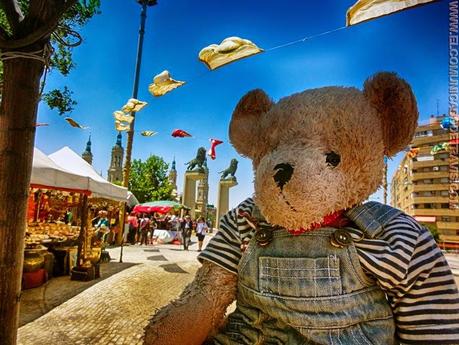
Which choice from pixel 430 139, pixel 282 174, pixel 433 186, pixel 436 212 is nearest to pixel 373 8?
pixel 282 174

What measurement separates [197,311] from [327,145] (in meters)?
0.93

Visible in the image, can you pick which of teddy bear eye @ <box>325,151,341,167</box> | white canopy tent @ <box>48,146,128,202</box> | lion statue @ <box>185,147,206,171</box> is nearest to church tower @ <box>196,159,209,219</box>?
lion statue @ <box>185,147,206,171</box>

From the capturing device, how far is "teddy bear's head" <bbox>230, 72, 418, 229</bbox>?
46.8 inches

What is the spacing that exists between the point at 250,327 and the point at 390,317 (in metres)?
0.56

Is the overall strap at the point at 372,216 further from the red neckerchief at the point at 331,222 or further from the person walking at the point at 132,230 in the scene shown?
the person walking at the point at 132,230

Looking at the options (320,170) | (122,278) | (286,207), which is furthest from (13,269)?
(122,278)

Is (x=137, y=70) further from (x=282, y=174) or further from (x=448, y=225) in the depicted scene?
(x=448, y=225)

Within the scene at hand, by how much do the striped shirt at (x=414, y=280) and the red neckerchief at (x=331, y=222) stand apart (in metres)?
0.08

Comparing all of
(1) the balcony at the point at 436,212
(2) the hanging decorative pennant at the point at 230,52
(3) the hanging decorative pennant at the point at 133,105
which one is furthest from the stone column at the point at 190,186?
(1) the balcony at the point at 436,212

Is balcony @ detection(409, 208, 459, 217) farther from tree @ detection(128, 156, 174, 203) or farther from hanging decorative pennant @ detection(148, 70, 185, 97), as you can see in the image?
hanging decorative pennant @ detection(148, 70, 185, 97)

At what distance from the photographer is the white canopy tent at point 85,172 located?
7.31m

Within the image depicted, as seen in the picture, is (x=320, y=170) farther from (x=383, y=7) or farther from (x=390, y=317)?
(x=383, y=7)

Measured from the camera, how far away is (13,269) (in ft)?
6.86

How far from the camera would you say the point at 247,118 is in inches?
64.3
